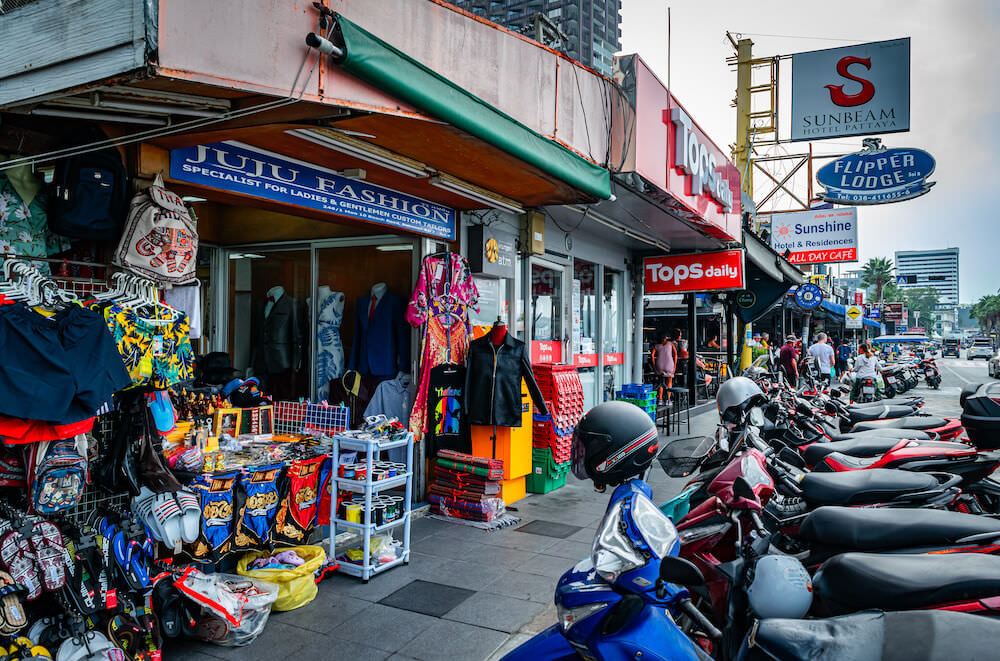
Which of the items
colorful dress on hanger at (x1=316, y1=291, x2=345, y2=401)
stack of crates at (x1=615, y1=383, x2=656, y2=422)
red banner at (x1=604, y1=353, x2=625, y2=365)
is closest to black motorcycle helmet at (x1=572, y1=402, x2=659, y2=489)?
colorful dress on hanger at (x1=316, y1=291, x2=345, y2=401)

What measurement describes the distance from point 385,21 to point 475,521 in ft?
14.5

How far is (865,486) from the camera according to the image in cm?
339

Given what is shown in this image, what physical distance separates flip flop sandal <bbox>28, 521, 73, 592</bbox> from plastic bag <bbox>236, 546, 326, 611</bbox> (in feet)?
4.21

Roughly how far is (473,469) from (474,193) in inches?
106

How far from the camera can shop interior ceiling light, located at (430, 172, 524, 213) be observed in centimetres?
566

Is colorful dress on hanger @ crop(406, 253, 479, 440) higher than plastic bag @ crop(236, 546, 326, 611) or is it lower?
higher

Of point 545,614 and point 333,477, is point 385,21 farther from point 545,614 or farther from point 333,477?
point 545,614

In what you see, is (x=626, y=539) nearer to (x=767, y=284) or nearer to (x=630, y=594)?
(x=630, y=594)

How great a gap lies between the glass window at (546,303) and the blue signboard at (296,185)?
240cm

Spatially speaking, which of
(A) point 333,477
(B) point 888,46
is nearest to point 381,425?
(A) point 333,477

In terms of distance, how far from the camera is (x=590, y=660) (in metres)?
1.99

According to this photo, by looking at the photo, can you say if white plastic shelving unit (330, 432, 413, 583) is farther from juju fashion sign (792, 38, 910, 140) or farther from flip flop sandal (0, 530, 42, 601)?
juju fashion sign (792, 38, 910, 140)

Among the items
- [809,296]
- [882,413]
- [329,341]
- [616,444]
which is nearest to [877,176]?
[809,296]

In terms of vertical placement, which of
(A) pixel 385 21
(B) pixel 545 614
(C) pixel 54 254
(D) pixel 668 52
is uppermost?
(D) pixel 668 52
